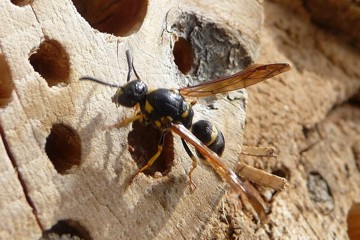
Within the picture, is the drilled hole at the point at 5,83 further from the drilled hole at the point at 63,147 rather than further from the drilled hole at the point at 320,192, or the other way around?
the drilled hole at the point at 320,192

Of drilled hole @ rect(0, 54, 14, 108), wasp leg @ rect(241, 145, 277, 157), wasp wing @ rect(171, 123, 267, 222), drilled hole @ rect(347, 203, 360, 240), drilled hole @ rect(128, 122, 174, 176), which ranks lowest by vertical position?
drilled hole @ rect(347, 203, 360, 240)

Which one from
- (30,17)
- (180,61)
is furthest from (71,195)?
(180,61)

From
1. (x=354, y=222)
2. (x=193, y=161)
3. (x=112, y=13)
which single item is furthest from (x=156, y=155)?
(x=354, y=222)

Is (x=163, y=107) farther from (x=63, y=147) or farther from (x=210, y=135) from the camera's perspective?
(x=63, y=147)

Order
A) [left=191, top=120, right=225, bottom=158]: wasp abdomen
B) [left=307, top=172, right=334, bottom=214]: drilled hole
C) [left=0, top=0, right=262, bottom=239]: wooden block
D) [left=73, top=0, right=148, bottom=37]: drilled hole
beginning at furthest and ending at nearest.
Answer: [left=307, top=172, right=334, bottom=214]: drilled hole, [left=73, top=0, right=148, bottom=37]: drilled hole, [left=191, top=120, right=225, bottom=158]: wasp abdomen, [left=0, top=0, right=262, bottom=239]: wooden block

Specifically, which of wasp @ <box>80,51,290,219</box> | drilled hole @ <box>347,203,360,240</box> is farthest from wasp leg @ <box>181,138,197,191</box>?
drilled hole @ <box>347,203,360,240</box>

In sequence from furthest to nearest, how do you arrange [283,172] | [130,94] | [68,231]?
[283,172] < [130,94] < [68,231]

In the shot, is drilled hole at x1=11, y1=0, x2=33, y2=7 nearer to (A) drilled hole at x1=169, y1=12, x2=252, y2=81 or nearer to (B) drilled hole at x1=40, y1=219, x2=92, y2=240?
(A) drilled hole at x1=169, y1=12, x2=252, y2=81
